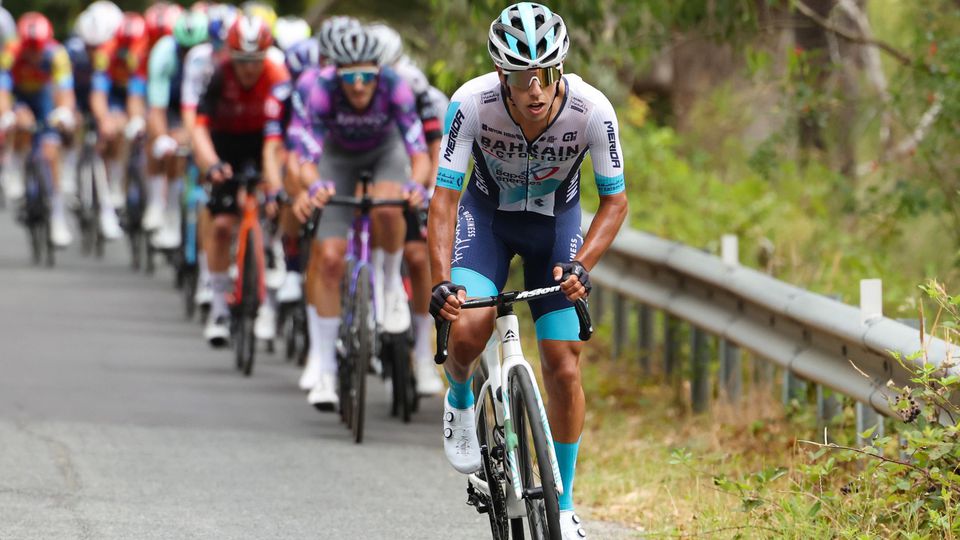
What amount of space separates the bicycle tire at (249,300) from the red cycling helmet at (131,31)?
671cm

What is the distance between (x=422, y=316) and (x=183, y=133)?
6352mm

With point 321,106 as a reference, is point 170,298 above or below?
below

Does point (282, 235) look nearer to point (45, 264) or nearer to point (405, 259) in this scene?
point (405, 259)

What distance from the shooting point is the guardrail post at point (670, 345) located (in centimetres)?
1087

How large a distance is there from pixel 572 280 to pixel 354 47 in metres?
4.12

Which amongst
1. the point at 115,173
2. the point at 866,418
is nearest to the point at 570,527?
the point at 866,418

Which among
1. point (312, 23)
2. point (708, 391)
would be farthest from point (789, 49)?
point (312, 23)

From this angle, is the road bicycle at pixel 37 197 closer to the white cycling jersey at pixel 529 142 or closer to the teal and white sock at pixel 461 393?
the teal and white sock at pixel 461 393

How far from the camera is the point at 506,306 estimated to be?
6.56 m

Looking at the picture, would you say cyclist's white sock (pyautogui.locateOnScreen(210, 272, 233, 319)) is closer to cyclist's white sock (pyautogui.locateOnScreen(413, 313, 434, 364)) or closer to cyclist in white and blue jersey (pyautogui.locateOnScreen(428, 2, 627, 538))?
cyclist's white sock (pyautogui.locateOnScreen(413, 313, 434, 364))

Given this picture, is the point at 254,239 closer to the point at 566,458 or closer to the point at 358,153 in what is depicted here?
the point at 358,153

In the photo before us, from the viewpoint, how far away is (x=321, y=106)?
406 inches

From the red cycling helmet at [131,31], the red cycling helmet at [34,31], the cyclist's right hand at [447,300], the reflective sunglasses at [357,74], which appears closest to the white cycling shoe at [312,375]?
the reflective sunglasses at [357,74]

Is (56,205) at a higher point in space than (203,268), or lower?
higher
